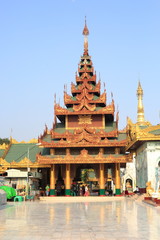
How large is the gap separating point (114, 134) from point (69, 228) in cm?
3094

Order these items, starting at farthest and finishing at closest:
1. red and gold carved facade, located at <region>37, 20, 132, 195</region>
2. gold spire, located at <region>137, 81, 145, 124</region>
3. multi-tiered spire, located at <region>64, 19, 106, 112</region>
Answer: gold spire, located at <region>137, 81, 145, 124</region> → multi-tiered spire, located at <region>64, 19, 106, 112</region> → red and gold carved facade, located at <region>37, 20, 132, 195</region>

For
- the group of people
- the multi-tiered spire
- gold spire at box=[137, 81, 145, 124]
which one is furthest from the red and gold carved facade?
gold spire at box=[137, 81, 145, 124]

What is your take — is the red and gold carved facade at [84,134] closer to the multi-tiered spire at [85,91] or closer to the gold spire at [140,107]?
the multi-tiered spire at [85,91]

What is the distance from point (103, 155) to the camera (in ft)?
136

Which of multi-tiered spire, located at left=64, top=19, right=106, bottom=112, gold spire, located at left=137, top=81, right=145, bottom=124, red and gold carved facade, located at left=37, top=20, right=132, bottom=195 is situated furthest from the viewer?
gold spire, located at left=137, top=81, right=145, bottom=124

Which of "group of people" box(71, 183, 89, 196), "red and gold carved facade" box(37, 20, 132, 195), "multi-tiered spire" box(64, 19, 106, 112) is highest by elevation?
"multi-tiered spire" box(64, 19, 106, 112)

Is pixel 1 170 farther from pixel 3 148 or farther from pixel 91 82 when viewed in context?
pixel 91 82

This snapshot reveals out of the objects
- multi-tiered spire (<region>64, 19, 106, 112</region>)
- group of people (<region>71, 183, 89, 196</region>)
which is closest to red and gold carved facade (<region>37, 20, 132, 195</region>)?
multi-tiered spire (<region>64, 19, 106, 112</region>)

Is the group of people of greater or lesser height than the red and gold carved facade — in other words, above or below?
below

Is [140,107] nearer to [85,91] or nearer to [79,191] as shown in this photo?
[85,91]

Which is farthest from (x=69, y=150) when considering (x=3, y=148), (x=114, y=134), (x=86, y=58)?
(x=86, y=58)

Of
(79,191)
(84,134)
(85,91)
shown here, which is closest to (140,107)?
(85,91)

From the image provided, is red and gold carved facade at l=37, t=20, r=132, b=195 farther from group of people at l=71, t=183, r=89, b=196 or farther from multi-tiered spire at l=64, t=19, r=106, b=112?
group of people at l=71, t=183, r=89, b=196

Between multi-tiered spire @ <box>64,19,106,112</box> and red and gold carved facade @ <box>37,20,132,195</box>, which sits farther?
multi-tiered spire @ <box>64,19,106,112</box>
